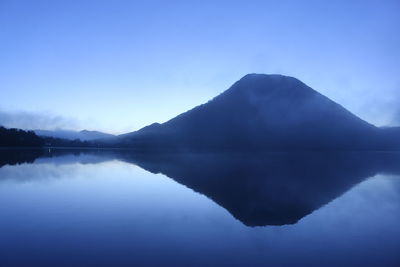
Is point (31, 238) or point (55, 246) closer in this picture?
point (55, 246)

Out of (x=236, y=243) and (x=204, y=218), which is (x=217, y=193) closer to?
(x=204, y=218)

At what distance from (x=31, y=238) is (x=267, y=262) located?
438 inches

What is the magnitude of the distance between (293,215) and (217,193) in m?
10.0


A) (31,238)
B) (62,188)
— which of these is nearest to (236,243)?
(31,238)

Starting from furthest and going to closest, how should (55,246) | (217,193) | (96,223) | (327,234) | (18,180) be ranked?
1. (18,180)
2. (217,193)
3. (96,223)
4. (327,234)
5. (55,246)

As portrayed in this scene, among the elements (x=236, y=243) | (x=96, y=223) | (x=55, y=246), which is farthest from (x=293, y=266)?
(x=96, y=223)

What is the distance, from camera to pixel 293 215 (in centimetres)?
2316

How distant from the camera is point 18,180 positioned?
3872cm

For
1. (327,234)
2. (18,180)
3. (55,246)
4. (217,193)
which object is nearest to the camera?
(55,246)

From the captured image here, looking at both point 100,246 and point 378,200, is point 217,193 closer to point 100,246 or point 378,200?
point 378,200

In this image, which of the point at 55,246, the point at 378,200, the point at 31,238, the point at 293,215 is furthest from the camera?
the point at 378,200

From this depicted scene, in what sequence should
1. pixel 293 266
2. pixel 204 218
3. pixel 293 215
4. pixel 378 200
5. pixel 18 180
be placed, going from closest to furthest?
pixel 293 266 < pixel 204 218 < pixel 293 215 < pixel 378 200 < pixel 18 180

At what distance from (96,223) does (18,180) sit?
79.8 feet

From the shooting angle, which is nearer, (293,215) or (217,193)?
(293,215)
